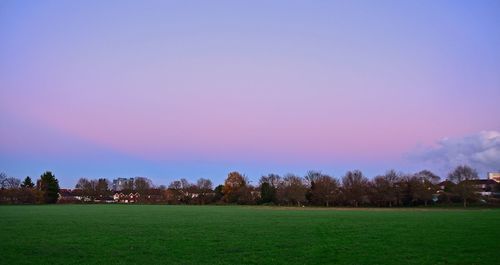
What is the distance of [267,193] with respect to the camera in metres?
143

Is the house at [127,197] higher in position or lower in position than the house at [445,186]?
lower

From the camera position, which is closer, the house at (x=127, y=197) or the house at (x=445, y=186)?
the house at (x=445, y=186)

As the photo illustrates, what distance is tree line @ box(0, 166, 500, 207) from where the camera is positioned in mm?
122125

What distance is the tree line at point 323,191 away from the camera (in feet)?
401

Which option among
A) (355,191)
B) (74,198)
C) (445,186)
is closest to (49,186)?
(74,198)

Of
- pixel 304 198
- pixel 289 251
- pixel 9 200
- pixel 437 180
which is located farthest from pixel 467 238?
pixel 9 200

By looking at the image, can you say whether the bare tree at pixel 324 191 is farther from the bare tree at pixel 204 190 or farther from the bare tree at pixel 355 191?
the bare tree at pixel 204 190

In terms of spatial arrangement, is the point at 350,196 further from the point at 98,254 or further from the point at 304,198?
the point at 98,254

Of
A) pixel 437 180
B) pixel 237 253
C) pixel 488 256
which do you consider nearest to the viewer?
pixel 488 256

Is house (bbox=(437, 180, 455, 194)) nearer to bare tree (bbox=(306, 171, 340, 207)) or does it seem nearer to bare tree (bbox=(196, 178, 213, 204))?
bare tree (bbox=(306, 171, 340, 207))

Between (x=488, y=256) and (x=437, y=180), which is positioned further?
(x=437, y=180)

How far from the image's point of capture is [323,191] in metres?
135

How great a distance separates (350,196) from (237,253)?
11324 cm

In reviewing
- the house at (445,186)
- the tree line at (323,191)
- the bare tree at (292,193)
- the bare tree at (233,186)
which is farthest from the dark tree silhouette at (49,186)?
the house at (445,186)
